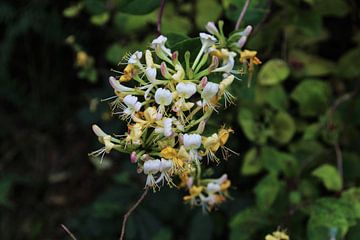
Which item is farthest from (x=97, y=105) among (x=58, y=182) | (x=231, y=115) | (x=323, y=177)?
(x=323, y=177)

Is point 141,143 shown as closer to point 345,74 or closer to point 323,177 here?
point 323,177

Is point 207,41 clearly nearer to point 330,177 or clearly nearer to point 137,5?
point 137,5

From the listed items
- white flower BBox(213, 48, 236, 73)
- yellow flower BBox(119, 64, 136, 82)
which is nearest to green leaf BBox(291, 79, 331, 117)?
white flower BBox(213, 48, 236, 73)

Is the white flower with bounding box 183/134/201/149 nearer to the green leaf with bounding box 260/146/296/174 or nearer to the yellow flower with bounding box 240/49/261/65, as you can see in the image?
the yellow flower with bounding box 240/49/261/65

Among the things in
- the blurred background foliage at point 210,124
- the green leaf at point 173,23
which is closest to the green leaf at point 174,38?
the blurred background foliage at point 210,124

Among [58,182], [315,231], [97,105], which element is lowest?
[58,182]

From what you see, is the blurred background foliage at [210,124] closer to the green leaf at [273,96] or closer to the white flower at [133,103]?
the green leaf at [273,96]

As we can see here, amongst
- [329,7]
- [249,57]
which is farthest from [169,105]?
[329,7]
